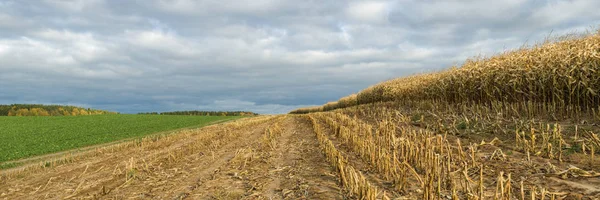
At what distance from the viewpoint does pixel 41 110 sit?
76.4 m

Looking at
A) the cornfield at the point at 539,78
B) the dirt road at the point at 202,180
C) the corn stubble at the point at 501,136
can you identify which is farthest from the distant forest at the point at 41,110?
the cornfield at the point at 539,78

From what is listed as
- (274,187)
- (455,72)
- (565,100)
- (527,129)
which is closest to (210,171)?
(274,187)

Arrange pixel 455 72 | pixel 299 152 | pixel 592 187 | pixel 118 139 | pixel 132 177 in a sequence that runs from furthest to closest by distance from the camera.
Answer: pixel 118 139 → pixel 455 72 → pixel 299 152 → pixel 132 177 → pixel 592 187

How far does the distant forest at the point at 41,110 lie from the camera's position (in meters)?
73.4

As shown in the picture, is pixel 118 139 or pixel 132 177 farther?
pixel 118 139

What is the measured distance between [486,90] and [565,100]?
148 inches

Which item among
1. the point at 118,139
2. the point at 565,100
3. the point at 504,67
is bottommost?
the point at 118,139

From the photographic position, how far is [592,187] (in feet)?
16.6

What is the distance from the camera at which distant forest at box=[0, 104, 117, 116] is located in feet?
241

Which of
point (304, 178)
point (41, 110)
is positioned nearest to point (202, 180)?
point (304, 178)

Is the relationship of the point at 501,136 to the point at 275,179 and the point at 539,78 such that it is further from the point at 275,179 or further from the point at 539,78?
the point at 275,179

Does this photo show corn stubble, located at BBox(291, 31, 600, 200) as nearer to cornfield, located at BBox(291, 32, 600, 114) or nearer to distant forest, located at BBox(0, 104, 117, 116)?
cornfield, located at BBox(291, 32, 600, 114)

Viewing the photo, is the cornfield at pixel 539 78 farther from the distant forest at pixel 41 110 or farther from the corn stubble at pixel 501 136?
the distant forest at pixel 41 110

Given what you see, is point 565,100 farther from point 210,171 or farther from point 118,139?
point 118,139
